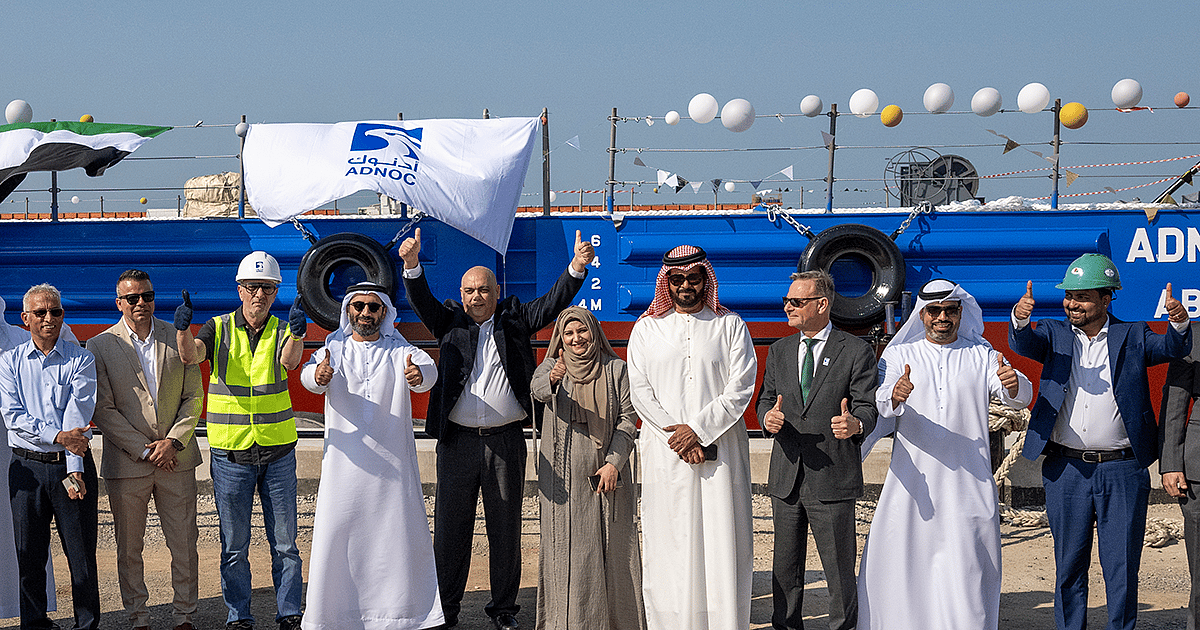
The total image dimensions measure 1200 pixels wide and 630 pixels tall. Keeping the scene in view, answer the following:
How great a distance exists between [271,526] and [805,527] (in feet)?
7.26

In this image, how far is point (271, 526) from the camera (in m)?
4.28

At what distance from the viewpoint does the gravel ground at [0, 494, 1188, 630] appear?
15.0ft

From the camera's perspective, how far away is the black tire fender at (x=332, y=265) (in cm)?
766

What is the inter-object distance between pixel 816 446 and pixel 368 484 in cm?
178

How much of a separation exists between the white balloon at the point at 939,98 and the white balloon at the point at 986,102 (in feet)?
0.54

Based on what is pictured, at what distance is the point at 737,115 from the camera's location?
7.54 metres

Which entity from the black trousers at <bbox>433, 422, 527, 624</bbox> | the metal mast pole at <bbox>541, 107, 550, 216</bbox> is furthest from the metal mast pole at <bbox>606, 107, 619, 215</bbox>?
the black trousers at <bbox>433, 422, 527, 624</bbox>

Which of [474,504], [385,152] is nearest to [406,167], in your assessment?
[385,152]

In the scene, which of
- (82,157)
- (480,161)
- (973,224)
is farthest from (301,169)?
(973,224)

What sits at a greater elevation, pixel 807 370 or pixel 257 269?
pixel 257 269

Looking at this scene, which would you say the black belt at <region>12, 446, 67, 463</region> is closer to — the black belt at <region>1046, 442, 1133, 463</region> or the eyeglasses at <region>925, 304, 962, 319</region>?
the eyeglasses at <region>925, 304, 962, 319</region>

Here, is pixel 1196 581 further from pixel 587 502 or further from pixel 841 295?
pixel 841 295

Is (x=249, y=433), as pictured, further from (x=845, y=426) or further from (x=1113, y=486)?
(x=1113, y=486)

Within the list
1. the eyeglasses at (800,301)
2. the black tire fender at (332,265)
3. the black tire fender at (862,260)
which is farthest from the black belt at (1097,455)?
the black tire fender at (332,265)
